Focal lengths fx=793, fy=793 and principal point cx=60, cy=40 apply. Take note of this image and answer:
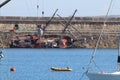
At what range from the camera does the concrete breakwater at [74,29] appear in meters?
169

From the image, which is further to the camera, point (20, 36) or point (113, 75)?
point (20, 36)

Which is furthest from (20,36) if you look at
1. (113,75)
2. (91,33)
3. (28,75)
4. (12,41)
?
(113,75)

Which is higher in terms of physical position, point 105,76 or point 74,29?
point 105,76

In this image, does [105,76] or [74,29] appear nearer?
[105,76]

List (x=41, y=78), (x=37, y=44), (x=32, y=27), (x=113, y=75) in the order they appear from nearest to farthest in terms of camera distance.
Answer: (x=113, y=75)
(x=41, y=78)
(x=37, y=44)
(x=32, y=27)

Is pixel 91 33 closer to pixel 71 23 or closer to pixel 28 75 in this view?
pixel 71 23

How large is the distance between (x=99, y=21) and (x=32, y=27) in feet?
71.3

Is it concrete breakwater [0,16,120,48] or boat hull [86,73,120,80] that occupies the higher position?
boat hull [86,73,120,80]

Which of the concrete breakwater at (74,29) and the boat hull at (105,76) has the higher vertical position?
the boat hull at (105,76)

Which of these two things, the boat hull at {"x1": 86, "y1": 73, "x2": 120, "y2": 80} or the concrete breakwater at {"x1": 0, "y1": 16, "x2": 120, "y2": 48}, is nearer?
the boat hull at {"x1": 86, "y1": 73, "x2": 120, "y2": 80}

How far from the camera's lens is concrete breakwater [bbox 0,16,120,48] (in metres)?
169

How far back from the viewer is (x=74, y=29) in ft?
583

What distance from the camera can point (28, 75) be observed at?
68250 mm

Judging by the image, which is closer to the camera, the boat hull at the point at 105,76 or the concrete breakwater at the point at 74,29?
the boat hull at the point at 105,76
